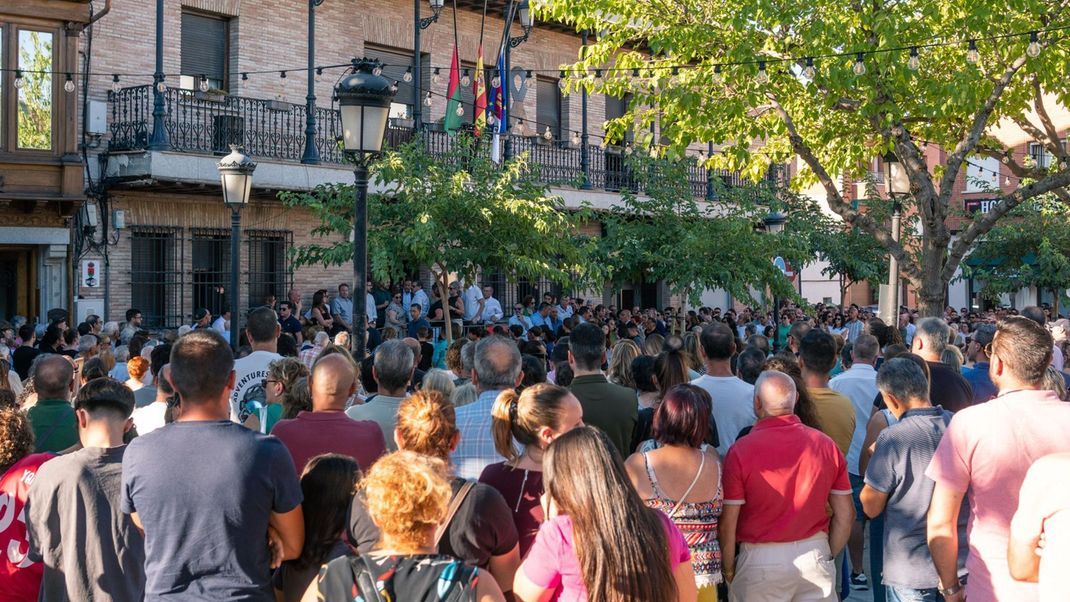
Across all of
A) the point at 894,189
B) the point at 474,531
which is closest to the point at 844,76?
the point at 894,189

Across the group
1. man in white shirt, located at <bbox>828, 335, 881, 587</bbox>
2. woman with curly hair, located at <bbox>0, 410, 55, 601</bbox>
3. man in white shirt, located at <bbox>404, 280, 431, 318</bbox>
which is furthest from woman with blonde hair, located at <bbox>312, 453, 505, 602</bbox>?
man in white shirt, located at <bbox>404, 280, 431, 318</bbox>

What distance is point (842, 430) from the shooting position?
6.72 m

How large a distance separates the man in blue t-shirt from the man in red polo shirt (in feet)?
6.49

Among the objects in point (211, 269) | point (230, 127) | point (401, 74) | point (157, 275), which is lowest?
point (157, 275)

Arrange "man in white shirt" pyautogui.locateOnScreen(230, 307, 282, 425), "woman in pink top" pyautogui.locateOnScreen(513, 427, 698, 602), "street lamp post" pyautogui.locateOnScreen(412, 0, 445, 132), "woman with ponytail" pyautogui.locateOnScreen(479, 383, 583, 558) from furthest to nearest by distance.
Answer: "street lamp post" pyautogui.locateOnScreen(412, 0, 445, 132) → "man in white shirt" pyautogui.locateOnScreen(230, 307, 282, 425) → "woman with ponytail" pyautogui.locateOnScreen(479, 383, 583, 558) → "woman in pink top" pyautogui.locateOnScreen(513, 427, 698, 602)

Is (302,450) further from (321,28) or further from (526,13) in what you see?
(526,13)

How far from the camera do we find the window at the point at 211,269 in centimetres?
1836

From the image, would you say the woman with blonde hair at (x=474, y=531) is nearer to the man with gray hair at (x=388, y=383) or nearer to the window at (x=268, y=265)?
the man with gray hair at (x=388, y=383)

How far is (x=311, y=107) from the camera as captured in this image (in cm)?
1900

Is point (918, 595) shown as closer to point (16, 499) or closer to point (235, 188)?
point (16, 499)

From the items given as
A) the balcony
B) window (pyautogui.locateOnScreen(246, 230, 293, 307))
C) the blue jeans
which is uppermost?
the balcony

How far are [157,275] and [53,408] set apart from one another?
1246 centimetres

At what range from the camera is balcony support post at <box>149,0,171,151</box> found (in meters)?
16.6

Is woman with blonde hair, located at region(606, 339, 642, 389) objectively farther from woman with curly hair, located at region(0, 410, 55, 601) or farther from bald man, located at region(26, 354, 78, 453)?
woman with curly hair, located at region(0, 410, 55, 601)
